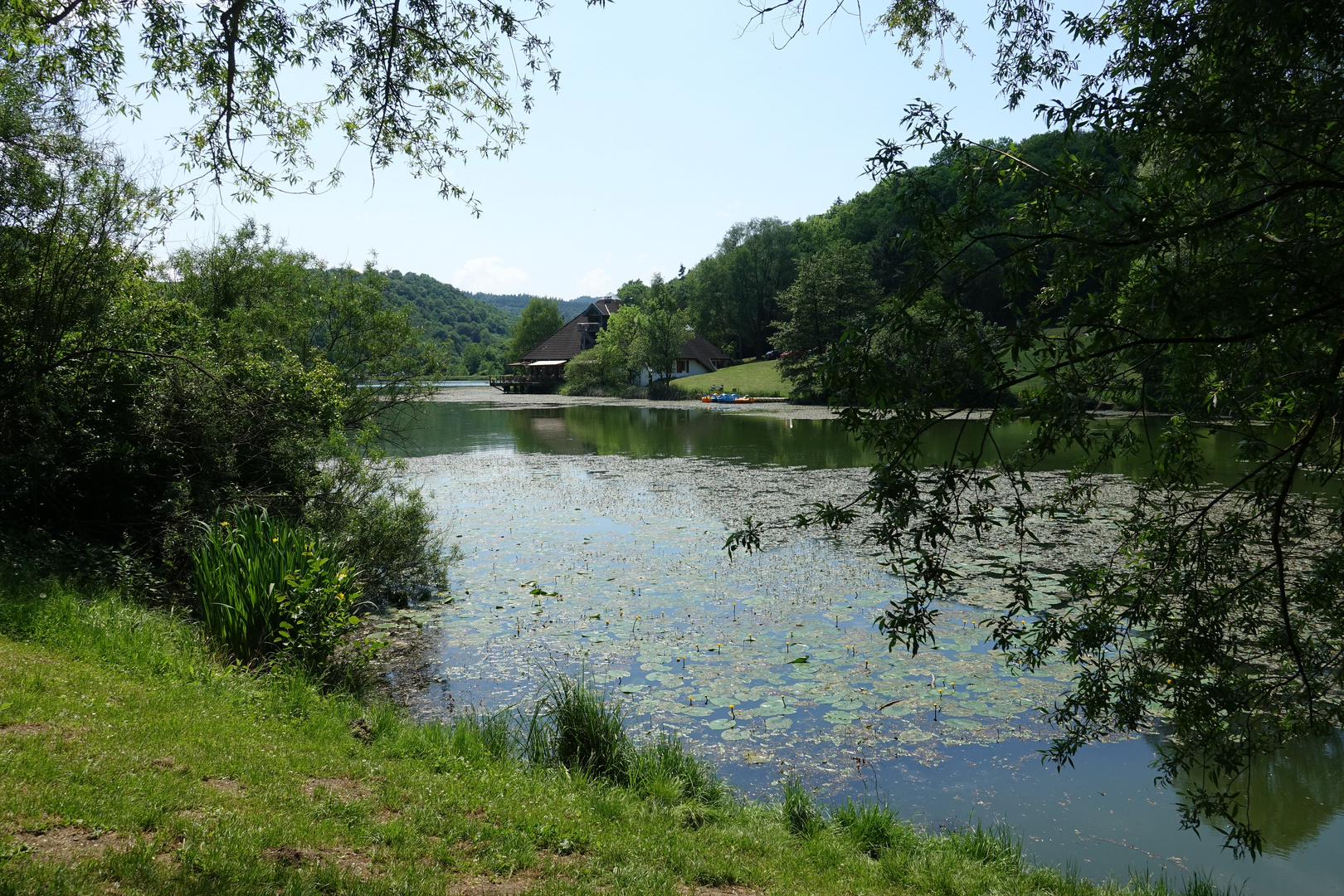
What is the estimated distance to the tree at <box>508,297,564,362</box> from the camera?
93.3 metres

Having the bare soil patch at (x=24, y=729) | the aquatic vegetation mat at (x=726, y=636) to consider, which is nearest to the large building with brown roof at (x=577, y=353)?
the aquatic vegetation mat at (x=726, y=636)

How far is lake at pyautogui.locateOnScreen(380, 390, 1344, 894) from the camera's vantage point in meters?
5.76

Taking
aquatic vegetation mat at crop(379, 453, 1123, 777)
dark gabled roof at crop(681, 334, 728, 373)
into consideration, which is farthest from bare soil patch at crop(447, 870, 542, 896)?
dark gabled roof at crop(681, 334, 728, 373)

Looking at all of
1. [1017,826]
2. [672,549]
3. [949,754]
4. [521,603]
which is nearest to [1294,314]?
[1017,826]

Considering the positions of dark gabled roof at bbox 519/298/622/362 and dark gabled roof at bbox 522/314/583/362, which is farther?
dark gabled roof at bbox 519/298/622/362

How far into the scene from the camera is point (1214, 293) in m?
3.38

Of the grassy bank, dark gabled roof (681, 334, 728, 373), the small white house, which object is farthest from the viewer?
dark gabled roof (681, 334, 728, 373)

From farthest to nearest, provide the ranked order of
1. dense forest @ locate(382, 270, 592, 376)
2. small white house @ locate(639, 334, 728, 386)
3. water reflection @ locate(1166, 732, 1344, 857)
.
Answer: dense forest @ locate(382, 270, 592, 376) → small white house @ locate(639, 334, 728, 386) → water reflection @ locate(1166, 732, 1344, 857)

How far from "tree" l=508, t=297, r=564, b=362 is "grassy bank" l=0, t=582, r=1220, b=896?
8805 centimetres

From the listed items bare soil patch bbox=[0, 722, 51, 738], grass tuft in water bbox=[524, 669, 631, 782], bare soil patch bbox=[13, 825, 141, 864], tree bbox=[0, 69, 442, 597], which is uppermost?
tree bbox=[0, 69, 442, 597]

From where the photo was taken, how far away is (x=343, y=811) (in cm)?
455

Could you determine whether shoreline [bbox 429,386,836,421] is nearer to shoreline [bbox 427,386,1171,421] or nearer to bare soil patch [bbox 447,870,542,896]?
shoreline [bbox 427,386,1171,421]

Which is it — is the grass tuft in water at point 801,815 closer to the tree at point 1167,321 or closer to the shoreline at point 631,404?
the tree at point 1167,321

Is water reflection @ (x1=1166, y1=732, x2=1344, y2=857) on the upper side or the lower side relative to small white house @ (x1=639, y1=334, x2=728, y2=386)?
lower
